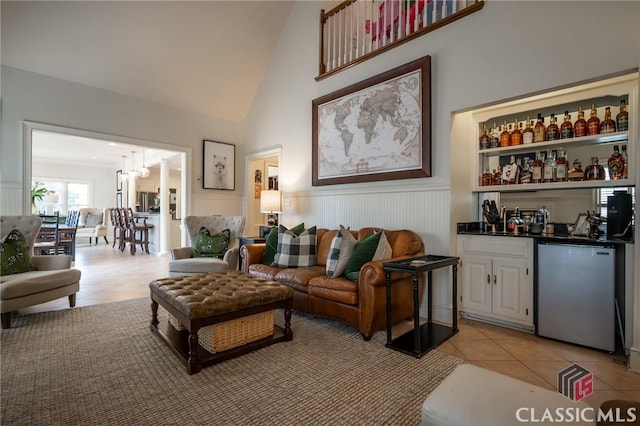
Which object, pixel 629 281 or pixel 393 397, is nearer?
pixel 393 397

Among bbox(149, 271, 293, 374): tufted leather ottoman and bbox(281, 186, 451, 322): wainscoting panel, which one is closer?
bbox(149, 271, 293, 374): tufted leather ottoman

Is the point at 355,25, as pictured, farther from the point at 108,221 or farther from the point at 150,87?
the point at 108,221

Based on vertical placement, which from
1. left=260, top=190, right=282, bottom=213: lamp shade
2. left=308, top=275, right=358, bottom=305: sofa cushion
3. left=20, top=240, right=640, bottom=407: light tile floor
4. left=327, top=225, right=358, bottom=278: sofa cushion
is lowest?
left=20, top=240, right=640, bottom=407: light tile floor

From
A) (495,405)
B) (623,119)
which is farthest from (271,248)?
(623,119)

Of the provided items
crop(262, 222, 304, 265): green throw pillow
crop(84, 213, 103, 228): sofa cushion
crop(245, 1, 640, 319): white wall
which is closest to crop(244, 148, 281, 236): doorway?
crop(245, 1, 640, 319): white wall

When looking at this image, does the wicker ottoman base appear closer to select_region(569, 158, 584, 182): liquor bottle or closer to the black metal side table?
the black metal side table

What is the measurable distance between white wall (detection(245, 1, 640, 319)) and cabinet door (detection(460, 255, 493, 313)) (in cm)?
22

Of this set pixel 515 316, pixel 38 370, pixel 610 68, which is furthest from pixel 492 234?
pixel 38 370

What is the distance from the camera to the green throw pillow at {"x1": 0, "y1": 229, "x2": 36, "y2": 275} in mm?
2938

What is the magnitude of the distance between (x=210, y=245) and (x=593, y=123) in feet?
13.8

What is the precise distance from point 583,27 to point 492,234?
175 centimetres

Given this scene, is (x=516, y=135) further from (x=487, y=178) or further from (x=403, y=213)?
(x=403, y=213)

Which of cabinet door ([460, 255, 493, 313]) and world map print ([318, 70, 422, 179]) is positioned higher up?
world map print ([318, 70, 422, 179])

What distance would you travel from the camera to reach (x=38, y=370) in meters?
1.95
